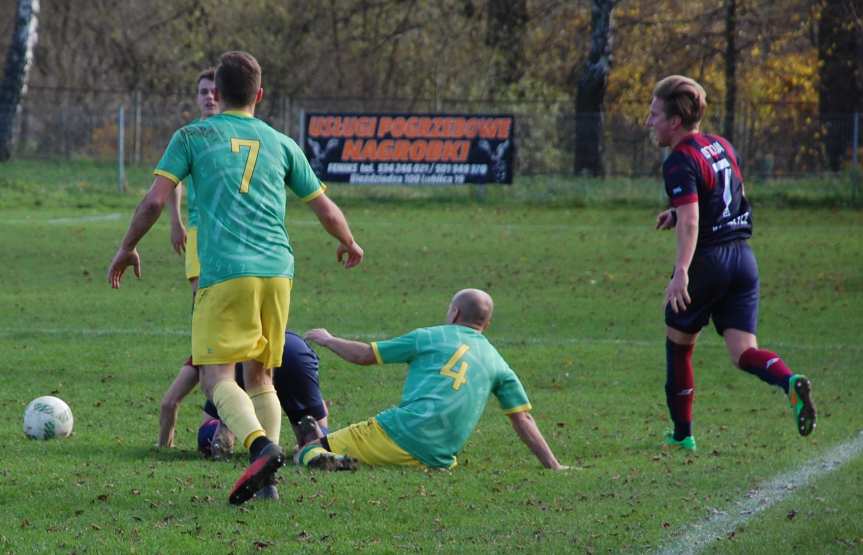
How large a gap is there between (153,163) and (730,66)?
14056 millimetres

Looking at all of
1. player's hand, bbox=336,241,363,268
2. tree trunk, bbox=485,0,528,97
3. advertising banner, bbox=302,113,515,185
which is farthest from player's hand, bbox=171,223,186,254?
tree trunk, bbox=485,0,528,97

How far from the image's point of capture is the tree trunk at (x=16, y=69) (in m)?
29.5

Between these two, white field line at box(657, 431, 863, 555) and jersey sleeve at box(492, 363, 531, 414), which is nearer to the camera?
white field line at box(657, 431, 863, 555)

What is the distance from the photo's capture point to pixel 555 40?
3553 centimetres

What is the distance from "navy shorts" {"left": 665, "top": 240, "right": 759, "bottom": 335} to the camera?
6961mm

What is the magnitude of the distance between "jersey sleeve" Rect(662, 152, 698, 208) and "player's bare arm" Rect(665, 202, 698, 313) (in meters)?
0.04

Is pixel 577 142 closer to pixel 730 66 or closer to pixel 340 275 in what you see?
pixel 730 66

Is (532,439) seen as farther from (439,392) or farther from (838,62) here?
(838,62)

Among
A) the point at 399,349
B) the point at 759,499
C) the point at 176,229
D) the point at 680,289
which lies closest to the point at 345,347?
the point at 399,349

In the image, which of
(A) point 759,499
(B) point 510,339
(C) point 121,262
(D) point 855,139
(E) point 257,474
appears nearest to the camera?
(E) point 257,474

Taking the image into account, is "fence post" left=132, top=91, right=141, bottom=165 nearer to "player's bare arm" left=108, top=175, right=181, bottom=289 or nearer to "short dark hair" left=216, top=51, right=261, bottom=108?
"short dark hair" left=216, top=51, right=261, bottom=108

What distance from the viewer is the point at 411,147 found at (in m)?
27.3

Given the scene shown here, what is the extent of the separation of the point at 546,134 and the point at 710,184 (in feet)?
71.4

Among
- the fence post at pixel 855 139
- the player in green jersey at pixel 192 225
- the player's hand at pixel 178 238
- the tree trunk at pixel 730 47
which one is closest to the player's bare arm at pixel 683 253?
the player in green jersey at pixel 192 225
